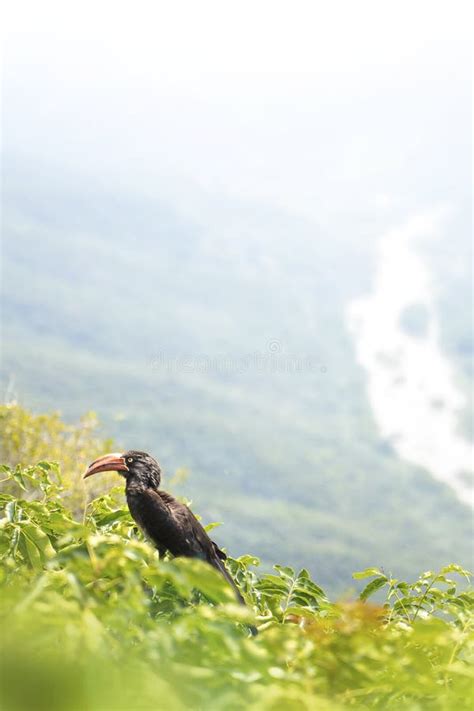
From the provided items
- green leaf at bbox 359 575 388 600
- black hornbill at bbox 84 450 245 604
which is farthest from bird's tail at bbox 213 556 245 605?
green leaf at bbox 359 575 388 600

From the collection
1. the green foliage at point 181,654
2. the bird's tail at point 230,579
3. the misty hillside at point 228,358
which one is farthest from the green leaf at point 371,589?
the misty hillside at point 228,358

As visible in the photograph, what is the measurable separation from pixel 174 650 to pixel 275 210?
312ft

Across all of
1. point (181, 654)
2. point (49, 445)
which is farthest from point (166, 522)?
point (49, 445)

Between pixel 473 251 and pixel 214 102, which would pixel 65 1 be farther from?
→ pixel 473 251

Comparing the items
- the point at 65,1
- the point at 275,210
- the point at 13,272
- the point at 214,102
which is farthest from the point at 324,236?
the point at 65,1

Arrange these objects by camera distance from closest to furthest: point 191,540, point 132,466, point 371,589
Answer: point 371,589 → point 191,540 → point 132,466

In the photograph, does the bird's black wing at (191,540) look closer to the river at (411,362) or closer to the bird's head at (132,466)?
the bird's head at (132,466)

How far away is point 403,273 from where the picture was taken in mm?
84062

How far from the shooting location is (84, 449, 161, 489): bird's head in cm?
303

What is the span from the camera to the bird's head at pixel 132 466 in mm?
3025

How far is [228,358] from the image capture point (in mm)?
64750

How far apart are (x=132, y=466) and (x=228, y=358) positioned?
6169 centimetres

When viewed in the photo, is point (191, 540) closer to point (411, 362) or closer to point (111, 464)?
point (111, 464)

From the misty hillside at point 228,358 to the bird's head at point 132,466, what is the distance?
3078cm
